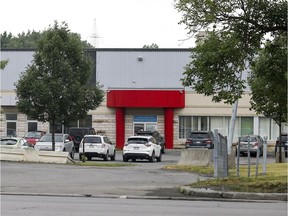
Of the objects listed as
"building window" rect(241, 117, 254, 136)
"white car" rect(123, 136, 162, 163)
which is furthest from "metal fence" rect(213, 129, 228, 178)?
"building window" rect(241, 117, 254, 136)

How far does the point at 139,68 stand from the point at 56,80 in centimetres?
2431

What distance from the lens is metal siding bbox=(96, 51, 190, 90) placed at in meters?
62.6

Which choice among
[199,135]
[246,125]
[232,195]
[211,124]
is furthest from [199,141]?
[232,195]

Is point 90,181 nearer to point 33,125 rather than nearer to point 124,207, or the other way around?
point 124,207

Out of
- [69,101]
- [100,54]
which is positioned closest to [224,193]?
[69,101]

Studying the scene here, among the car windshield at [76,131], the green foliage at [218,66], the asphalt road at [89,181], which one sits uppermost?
the green foliage at [218,66]

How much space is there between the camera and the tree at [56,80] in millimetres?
39000

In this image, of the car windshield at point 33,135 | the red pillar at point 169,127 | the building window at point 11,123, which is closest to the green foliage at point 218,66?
the car windshield at point 33,135

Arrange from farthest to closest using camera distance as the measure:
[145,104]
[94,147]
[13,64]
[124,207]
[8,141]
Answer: [13,64], [145,104], [94,147], [8,141], [124,207]

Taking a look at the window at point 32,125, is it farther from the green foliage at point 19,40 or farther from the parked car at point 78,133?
the green foliage at point 19,40

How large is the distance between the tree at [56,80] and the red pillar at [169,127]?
20.8 m

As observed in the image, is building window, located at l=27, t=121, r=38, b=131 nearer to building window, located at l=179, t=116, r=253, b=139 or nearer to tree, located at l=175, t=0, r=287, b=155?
building window, located at l=179, t=116, r=253, b=139

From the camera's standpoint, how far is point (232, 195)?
774 inches

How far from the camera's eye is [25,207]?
15461 mm
